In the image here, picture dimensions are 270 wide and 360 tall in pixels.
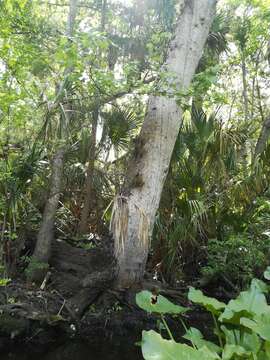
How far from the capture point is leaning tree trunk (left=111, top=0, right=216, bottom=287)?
223 inches

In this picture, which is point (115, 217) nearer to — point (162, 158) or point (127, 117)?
point (162, 158)

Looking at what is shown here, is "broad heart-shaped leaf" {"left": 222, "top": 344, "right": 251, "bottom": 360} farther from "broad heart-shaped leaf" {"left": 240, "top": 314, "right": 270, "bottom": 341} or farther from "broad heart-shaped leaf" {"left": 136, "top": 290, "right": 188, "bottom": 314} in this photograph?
"broad heart-shaped leaf" {"left": 136, "top": 290, "right": 188, "bottom": 314}

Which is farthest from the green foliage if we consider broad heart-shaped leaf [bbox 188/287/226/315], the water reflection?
the water reflection

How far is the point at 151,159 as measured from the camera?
19.1 feet

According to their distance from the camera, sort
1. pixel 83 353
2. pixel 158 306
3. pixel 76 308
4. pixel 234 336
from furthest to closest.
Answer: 1. pixel 76 308
2. pixel 83 353
3. pixel 158 306
4. pixel 234 336

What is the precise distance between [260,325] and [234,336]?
19.0 inches

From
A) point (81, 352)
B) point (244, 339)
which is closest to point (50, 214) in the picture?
point (81, 352)

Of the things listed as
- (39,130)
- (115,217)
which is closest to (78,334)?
(115,217)

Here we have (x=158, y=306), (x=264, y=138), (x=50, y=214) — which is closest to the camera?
(x=158, y=306)

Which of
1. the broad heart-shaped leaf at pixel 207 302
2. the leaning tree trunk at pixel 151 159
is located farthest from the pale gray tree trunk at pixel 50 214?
the broad heart-shaped leaf at pixel 207 302

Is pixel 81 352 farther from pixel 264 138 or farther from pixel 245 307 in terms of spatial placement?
pixel 264 138

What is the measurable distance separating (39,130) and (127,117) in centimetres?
193

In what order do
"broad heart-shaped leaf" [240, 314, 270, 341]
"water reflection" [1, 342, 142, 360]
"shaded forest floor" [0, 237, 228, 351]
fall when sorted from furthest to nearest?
"shaded forest floor" [0, 237, 228, 351] → "water reflection" [1, 342, 142, 360] → "broad heart-shaped leaf" [240, 314, 270, 341]

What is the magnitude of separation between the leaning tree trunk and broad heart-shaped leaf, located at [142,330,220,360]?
3.24 metres
